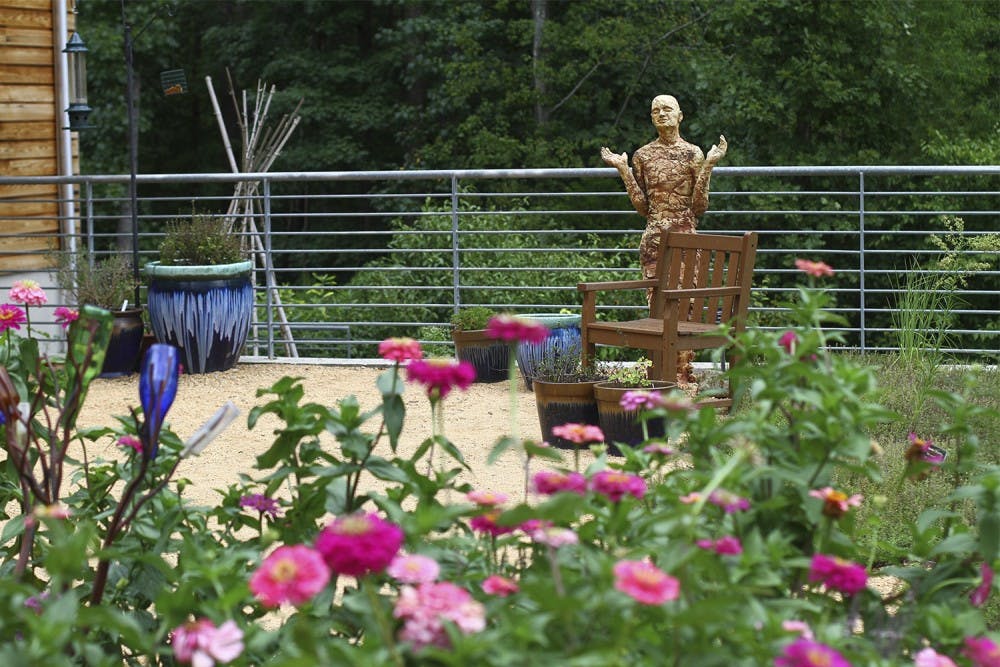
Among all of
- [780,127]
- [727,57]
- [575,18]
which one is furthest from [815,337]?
[575,18]

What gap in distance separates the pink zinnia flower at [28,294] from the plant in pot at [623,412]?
8.61ft

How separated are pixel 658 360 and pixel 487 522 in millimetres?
3811

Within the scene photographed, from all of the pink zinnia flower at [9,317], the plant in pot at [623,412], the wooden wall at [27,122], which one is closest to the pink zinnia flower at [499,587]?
the pink zinnia flower at [9,317]

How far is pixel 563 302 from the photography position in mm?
9828

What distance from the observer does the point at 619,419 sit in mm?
5031

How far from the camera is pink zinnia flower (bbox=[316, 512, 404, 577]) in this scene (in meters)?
1.23

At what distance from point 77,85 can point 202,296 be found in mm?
1723

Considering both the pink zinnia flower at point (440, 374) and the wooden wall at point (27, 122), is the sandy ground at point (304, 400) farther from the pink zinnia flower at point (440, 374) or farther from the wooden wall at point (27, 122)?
the pink zinnia flower at point (440, 374)

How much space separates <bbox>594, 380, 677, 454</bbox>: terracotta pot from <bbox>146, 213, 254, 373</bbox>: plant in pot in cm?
256

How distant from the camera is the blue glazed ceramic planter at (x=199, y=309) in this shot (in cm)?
679

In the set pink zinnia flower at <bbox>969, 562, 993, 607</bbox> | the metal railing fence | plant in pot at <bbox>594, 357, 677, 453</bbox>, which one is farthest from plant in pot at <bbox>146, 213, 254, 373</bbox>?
pink zinnia flower at <bbox>969, 562, 993, 607</bbox>

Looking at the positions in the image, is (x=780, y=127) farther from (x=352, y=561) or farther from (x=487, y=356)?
(x=352, y=561)

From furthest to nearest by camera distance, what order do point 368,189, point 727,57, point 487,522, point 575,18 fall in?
point 368,189
point 575,18
point 727,57
point 487,522

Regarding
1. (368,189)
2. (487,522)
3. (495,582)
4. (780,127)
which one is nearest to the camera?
(495,582)
